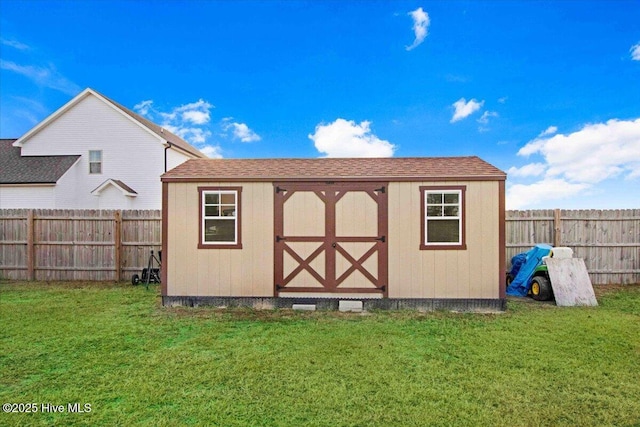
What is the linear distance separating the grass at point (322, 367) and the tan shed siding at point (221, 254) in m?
0.65

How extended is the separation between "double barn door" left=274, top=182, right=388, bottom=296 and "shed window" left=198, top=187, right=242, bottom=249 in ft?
2.87

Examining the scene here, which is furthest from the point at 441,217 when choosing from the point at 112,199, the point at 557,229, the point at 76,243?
the point at 112,199

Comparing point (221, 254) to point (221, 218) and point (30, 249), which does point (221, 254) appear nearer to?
point (221, 218)

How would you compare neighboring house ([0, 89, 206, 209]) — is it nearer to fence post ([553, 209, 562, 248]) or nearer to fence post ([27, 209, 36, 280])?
fence post ([27, 209, 36, 280])

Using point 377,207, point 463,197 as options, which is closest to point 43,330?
point 377,207

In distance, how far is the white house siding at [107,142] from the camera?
15.4 metres

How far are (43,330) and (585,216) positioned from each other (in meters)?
12.5

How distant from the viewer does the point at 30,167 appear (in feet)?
47.9

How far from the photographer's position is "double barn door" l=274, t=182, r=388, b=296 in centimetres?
666

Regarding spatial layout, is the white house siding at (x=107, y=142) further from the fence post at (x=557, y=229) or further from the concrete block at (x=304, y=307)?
the fence post at (x=557, y=229)

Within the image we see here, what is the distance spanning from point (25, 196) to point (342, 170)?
14.6m

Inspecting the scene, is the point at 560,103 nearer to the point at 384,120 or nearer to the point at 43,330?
the point at 384,120

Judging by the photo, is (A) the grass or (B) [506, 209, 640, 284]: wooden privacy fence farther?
(B) [506, 209, 640, 284]: wooden privacy fence

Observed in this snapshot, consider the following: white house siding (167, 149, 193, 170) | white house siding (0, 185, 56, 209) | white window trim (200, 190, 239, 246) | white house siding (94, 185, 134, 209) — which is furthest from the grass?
white house siding (167, 149, 193, 170)
